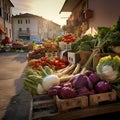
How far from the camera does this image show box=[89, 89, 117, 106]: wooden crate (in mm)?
2641

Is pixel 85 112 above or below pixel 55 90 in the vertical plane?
below

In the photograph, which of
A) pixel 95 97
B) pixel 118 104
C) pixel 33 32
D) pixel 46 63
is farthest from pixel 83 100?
pixel 33 32

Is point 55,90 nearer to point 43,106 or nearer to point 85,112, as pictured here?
point 43,106

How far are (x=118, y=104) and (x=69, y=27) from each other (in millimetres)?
14484

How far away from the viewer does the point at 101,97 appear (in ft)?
8.75

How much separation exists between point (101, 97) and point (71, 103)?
0.40 metres

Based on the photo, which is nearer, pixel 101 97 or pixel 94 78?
pixel 101 97

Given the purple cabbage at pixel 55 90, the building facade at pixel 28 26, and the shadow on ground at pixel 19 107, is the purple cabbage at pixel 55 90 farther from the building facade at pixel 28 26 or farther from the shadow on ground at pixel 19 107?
the building facade at pixel 28 26

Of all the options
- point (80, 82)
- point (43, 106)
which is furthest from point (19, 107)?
point (80, 82)

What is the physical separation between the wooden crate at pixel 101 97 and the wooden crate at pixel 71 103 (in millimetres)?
79

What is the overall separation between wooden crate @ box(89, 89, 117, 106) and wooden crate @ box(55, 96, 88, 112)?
8cm

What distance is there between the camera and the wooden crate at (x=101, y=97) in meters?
2.64

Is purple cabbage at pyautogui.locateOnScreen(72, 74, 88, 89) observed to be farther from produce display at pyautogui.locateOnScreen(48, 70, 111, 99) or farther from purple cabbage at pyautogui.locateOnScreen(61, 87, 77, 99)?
purple cabbage at pyautogui.locateOnScreen(61, 87, 77, 99)

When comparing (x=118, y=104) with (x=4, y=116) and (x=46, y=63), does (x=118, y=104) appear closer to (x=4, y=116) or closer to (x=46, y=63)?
(x=4, y=116)
